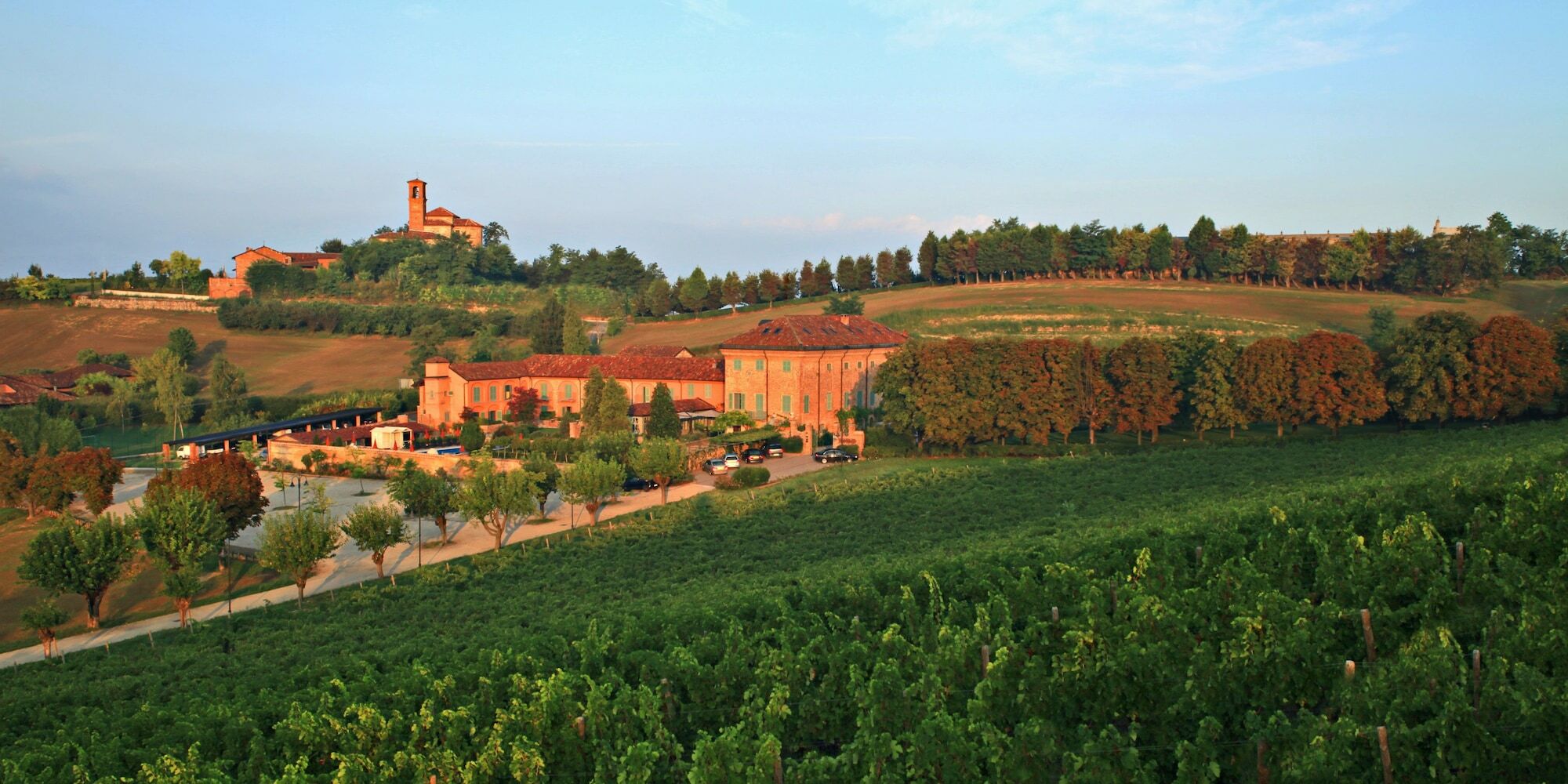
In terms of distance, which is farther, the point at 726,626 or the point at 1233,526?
the point at 1233,526

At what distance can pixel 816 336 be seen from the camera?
58.1 m

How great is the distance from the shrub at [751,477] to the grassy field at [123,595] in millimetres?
17273

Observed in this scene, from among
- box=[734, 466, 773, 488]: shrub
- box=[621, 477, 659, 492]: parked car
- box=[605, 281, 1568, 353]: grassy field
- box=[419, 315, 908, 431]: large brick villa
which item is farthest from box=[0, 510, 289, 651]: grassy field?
box=[605, 281, 1568, 353]: grassy field

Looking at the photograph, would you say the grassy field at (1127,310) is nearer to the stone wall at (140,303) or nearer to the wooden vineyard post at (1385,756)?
the stone wall at (140,303)

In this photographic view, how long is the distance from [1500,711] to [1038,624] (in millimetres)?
5730

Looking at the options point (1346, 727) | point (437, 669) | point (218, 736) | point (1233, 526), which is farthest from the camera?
point (1233, 526)

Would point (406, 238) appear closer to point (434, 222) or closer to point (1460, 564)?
point (434, 222)

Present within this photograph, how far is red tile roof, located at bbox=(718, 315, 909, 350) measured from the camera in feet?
185

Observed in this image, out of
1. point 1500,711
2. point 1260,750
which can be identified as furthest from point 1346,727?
point 1500,711

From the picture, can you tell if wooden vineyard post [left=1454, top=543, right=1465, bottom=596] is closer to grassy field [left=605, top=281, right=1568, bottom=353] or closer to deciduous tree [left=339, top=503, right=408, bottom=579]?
deciduous tree [left=339, top=503, right=408, bottom=579]

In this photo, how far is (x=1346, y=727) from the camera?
11.3 metres

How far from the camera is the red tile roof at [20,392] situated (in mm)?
64562

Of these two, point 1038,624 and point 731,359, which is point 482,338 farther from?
point 1038,624

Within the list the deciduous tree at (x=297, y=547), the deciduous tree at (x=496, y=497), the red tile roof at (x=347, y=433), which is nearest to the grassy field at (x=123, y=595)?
the deciduous tree at (x=297, y=547)
